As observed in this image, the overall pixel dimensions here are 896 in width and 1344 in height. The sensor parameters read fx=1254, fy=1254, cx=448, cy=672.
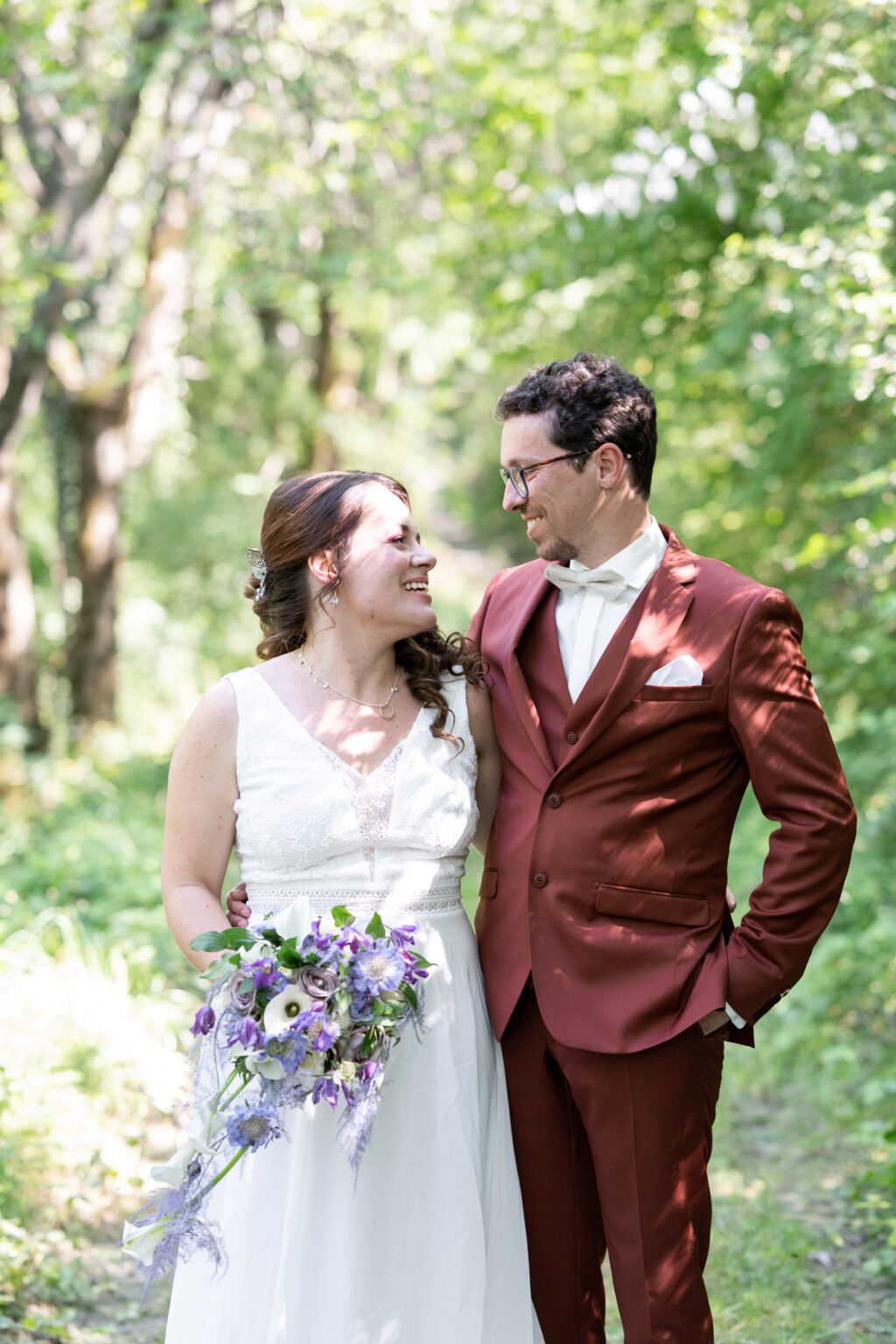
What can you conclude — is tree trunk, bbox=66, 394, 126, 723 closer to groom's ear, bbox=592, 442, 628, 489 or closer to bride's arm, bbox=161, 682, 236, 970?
bride's arm, bbox=161, 682, 236, 970

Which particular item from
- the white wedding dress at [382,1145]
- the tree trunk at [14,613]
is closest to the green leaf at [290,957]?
the white wedding dress at [382,1145]

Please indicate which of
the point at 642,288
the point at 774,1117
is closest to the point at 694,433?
the point at 642,288

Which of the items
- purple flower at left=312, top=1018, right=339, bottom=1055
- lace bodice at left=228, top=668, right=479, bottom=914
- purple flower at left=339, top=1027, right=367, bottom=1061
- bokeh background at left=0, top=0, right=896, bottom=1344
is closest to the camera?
purple flower at left=312, top=1018, right=339, bottom=1055

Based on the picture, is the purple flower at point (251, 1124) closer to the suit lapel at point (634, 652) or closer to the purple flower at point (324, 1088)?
the purple flower at point (324, 1088)

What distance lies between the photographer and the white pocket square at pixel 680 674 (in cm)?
261

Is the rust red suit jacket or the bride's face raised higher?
the bride's face

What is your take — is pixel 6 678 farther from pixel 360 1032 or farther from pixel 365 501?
pixel 360 1032

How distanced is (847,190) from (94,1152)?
493cm

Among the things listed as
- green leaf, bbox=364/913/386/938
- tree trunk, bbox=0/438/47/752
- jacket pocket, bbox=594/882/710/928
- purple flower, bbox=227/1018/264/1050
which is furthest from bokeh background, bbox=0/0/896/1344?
jacket pocket, bbox=594/882/710/928

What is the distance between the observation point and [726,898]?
2770 millimetres

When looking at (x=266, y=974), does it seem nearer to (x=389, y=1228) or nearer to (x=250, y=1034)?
(x=250, y=1034)

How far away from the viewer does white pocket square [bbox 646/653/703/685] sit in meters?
2.61

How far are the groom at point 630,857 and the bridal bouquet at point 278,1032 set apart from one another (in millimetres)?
451

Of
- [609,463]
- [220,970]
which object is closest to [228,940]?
[220,970]
